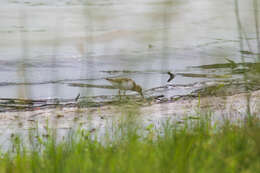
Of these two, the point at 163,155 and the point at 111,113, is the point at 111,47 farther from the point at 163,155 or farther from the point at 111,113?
the point at 163,155

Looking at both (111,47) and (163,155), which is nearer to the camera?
(163,155)

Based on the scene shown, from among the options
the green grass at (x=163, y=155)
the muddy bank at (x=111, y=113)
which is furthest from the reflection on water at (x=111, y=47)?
the green grass at (x=163, y=155)

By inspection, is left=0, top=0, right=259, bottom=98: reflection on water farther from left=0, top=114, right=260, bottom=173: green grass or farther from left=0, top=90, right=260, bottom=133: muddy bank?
left=0, top=114, right=260, bottom=173: green grass

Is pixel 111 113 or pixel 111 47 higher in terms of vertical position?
pixel 111 47

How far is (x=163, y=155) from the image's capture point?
6.24 ft

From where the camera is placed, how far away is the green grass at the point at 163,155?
5.84 feet

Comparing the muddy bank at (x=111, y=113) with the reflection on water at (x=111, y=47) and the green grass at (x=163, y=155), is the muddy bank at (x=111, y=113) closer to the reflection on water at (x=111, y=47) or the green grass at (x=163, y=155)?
the reflection on water at (x=111, y=47)

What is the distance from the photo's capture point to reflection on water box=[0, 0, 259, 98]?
330cm

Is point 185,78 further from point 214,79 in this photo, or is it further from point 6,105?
point 6,105

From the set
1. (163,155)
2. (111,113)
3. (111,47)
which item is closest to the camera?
(163,155)

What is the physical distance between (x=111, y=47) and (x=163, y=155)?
4950mm

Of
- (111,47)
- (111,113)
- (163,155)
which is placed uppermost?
(111,47)

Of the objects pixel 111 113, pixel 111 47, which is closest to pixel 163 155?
pixel 111 113

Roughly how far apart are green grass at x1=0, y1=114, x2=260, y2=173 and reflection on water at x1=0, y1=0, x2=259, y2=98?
1.66ft
